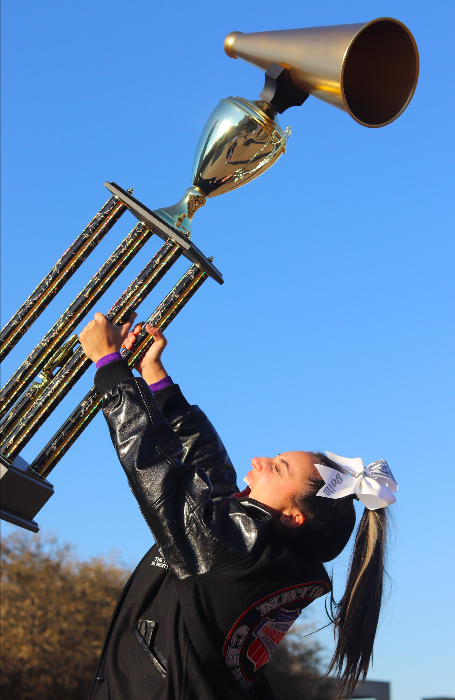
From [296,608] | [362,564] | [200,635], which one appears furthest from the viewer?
[362,564]

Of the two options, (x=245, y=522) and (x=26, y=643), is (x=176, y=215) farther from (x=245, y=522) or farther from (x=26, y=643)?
(x=26, y=643)

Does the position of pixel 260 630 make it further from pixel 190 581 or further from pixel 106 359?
pixel 106 359

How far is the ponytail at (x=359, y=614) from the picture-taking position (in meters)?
2.59

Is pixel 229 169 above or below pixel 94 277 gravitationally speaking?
above

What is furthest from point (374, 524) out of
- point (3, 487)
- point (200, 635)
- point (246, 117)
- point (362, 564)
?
point (246, 117)

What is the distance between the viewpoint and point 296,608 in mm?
2475

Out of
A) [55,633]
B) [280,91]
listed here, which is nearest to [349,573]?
[280,91]

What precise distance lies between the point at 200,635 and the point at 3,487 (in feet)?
2.53

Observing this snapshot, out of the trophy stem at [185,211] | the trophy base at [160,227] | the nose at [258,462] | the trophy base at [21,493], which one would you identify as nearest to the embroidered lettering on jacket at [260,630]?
the nose at [258,462]

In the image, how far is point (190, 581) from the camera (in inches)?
85.7

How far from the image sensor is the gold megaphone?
2.26m

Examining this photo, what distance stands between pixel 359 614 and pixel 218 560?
745mm

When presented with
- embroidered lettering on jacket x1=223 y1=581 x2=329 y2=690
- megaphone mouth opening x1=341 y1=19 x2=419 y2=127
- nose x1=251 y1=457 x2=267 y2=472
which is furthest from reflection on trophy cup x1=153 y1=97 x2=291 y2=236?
embroidered lettering on jacket x1=223 y1=581 x2=329 y2=690

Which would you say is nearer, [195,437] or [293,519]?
[293,519]
